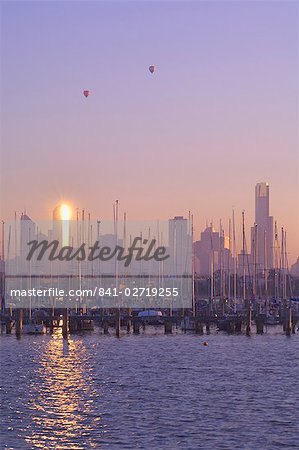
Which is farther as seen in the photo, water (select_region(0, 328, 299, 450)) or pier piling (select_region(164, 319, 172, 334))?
pier piling (select_region(164, 319, 172, 334))

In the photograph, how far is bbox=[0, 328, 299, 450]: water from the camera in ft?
119

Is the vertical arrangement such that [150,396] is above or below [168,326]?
below

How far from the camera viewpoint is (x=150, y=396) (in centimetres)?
4775

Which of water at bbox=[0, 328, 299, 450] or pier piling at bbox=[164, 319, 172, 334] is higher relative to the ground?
pier piling at bbox=[164, 319, 172, 334]

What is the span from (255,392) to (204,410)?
7445 millimetres

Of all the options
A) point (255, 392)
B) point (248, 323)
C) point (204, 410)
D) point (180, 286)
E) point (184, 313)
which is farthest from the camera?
point (180, 286)

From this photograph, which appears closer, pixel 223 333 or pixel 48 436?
pixel 48 436

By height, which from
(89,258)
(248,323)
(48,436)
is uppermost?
(89,258)

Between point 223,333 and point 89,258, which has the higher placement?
point 89,258

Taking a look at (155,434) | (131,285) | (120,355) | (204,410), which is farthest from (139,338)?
(155,434)

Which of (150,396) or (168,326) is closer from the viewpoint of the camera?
(150,396)

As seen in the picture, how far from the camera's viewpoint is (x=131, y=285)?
124062 mm

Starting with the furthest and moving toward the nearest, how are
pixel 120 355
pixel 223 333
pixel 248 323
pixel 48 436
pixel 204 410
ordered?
1. pixel 223 333
2. pixel 248 323
3. pixel 120 355
4. pixel 204 410
5. pixel 48 436

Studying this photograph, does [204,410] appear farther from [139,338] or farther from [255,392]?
[139,338]
